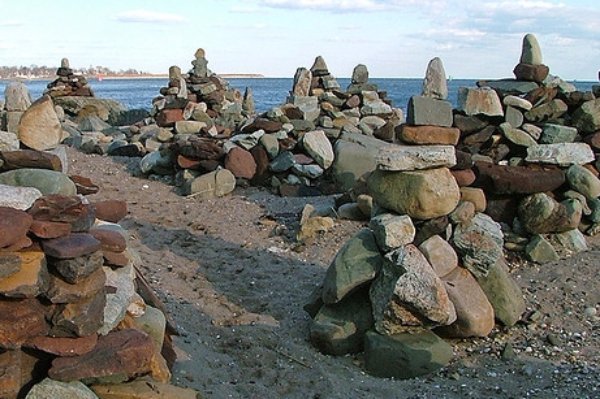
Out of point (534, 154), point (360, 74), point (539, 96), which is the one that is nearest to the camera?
→ point (534, 154)

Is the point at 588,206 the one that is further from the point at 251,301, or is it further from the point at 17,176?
the point at 17,176

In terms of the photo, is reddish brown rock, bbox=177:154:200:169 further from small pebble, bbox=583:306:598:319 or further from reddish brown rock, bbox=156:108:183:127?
small pebble, bbox=583:306:598:319

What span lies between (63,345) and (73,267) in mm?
504

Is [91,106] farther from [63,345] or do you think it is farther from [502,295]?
[63,345]

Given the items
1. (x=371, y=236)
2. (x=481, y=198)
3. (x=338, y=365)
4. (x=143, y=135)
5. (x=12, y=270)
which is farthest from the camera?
(x=143, y=135)

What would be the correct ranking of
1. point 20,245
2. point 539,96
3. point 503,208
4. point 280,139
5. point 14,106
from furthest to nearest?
point 280,139 → point 539,96 → point 503,208 → point 14,106 → point 20,245

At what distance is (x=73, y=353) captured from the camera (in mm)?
4391

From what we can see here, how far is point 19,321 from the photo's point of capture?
13.8 feet

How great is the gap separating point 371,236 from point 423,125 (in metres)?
1.28

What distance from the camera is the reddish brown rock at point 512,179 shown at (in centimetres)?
868

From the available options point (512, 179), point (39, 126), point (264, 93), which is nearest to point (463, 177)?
point (512, 179)

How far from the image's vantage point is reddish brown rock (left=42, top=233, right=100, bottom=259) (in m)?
4.37

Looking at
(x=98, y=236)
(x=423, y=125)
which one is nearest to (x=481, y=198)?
(x=423, y=125)

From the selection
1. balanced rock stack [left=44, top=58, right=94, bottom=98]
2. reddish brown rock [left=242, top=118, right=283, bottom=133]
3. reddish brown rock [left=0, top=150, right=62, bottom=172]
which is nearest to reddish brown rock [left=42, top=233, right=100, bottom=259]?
reddish brown rock [left=0, top=150, right=62, bottom=172]
